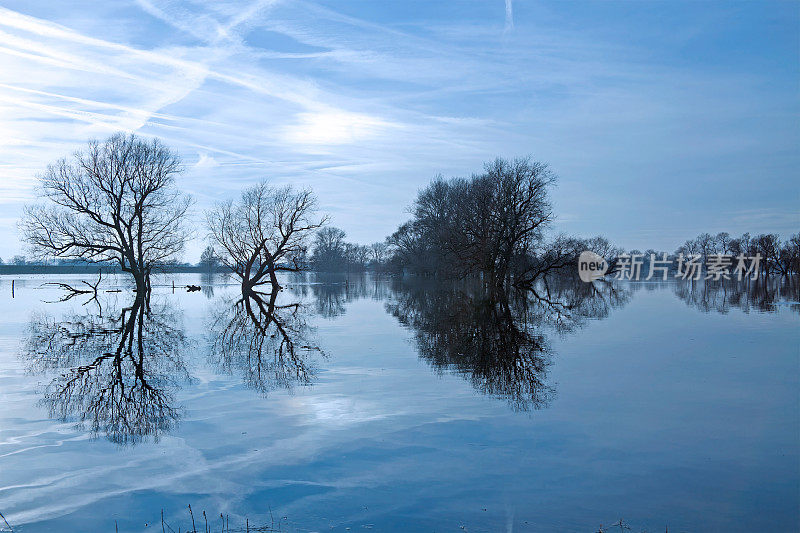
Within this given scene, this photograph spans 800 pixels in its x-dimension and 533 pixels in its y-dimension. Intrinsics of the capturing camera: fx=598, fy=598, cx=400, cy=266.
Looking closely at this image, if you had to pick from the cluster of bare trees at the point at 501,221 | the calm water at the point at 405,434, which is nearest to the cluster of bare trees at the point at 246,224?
the cluster of bare trees at the point at 501,221

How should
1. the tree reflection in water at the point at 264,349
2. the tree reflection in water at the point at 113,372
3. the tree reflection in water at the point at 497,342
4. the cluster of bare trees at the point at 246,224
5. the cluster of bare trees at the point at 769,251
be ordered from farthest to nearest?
the cluster of bare trees at the point at 769,251
the cluster of bare trees at the point at 246,224
the tree reflection in water at the point at 264,349
the tree reflection in water at the point at 497,342
the tree reflection in water at the point at 113,372

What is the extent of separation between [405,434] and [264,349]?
8418 millimetres

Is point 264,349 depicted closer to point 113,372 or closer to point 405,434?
point 113,372

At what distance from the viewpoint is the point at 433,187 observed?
8244 cm

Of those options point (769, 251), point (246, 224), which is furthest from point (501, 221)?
point (769, 251)

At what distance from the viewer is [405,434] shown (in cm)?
787

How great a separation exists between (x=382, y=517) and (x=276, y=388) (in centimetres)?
588

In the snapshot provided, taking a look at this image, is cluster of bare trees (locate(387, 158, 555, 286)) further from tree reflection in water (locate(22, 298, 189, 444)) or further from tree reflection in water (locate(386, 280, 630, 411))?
tree reflection in water (locate(22, 298, 189, 444))

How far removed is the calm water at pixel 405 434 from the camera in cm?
551

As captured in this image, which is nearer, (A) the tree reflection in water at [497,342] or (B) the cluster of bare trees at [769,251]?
(A) the tree reflection in water at [497,342]

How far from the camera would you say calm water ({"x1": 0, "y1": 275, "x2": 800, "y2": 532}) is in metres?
5.51

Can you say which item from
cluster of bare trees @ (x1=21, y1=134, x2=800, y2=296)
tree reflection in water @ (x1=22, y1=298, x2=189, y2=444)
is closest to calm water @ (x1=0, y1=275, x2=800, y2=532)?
tree reflection in water @ (x1=22, y1=298, x2=189, y2=444)

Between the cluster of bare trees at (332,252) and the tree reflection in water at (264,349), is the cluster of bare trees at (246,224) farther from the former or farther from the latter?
the cluster of bare trees at (332,252)

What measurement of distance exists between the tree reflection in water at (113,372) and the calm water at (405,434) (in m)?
0.07
